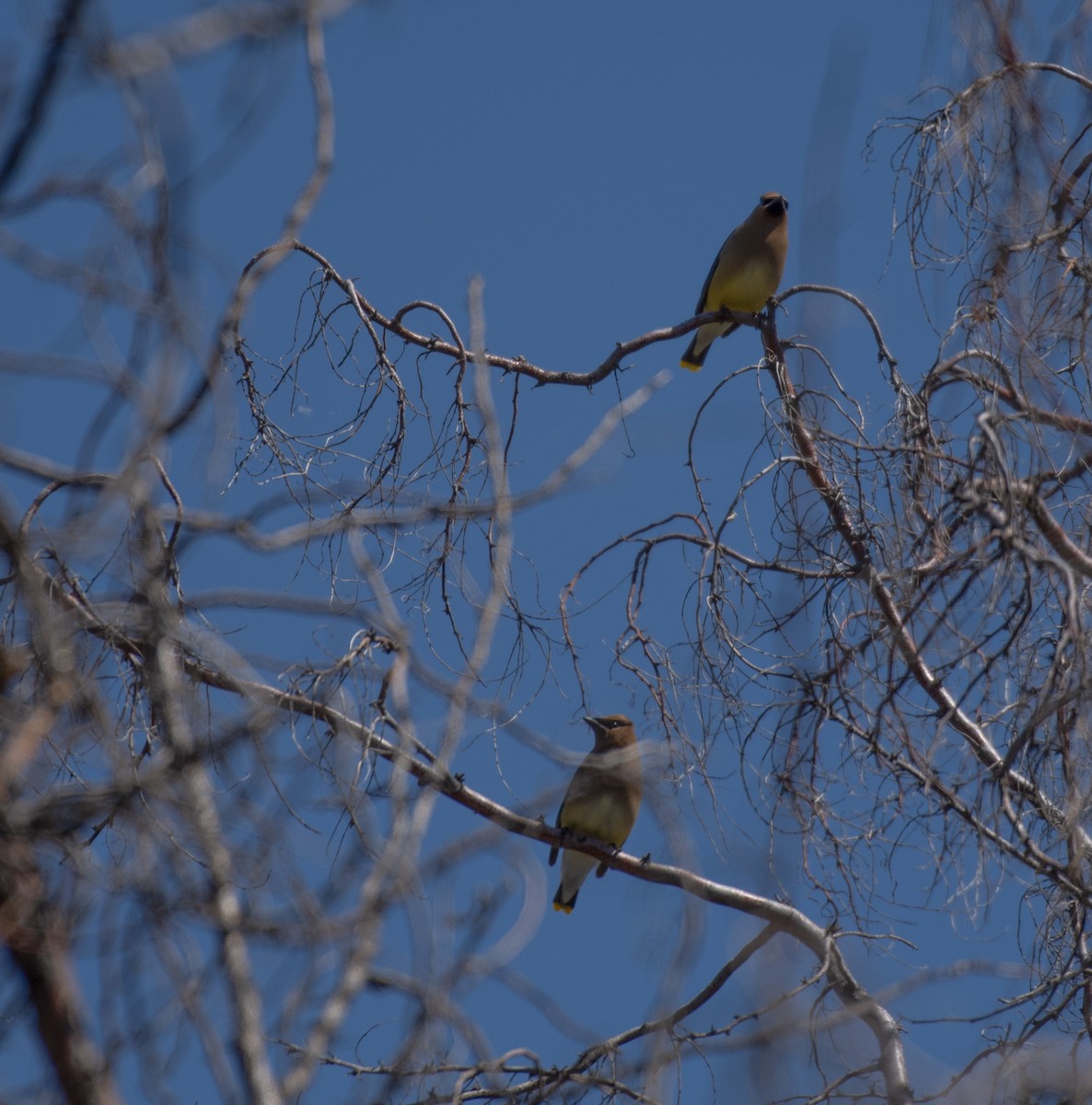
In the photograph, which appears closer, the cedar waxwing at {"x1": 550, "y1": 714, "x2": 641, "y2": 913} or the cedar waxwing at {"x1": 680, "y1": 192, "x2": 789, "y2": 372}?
the cedar waxwing at {"x1": 550, "y1": 714, "x2": 641, "y2": 913}

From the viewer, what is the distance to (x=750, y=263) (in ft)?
25.4

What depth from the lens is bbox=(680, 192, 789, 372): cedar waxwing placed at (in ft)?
25.3

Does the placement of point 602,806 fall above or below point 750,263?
below

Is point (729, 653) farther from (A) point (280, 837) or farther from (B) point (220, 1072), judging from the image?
(B) point (220, 1072)

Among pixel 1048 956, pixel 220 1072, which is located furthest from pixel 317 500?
pixel 1048 956

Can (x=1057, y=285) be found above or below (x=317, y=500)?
above

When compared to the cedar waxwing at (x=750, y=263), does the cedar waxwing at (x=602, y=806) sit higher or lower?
lower

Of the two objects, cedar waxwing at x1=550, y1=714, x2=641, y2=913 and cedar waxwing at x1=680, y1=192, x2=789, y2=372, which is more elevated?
cedar waxwing at x1=680, y1=192, x2=789, y2=372

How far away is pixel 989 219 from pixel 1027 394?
70 centimetres

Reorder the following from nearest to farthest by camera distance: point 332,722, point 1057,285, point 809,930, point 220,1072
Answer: point 220,1072
point 332,722
point 1057,285
point 809,930

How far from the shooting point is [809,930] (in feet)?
14.5

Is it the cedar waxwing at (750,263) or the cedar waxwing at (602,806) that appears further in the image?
the cedar waxwing at (750,263)

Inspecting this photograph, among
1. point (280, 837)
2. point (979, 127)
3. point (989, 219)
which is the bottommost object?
point (280, 837)

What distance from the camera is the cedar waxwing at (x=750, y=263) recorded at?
771cm
